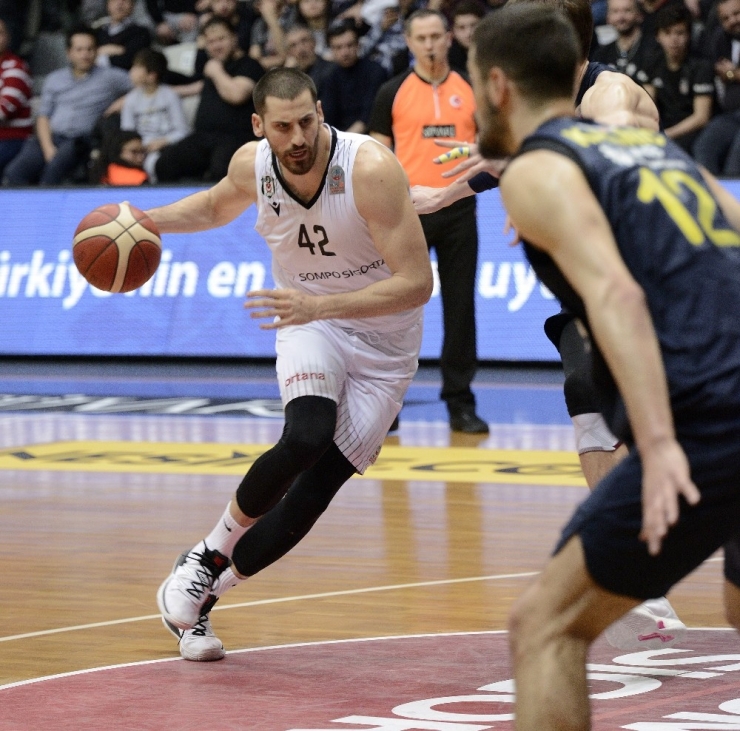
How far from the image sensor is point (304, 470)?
4.96m

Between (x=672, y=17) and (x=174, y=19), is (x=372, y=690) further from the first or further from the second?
(x=174, y=19)

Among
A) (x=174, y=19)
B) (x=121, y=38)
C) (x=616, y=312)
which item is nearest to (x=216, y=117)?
(x=121, y=38)

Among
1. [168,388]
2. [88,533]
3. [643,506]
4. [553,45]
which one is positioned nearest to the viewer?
[643,506]

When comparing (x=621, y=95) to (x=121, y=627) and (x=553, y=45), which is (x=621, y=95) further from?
(x=121, y=627)

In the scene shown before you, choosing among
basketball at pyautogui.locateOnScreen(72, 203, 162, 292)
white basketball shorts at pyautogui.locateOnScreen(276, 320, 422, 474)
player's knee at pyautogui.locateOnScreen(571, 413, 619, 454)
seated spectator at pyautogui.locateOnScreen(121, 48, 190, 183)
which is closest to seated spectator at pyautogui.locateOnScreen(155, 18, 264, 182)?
seated spectator at pyautogui.locateOnScreen(121, 48, 190, 183)

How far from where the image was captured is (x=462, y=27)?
1207cm

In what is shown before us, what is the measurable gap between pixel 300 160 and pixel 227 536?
126cm

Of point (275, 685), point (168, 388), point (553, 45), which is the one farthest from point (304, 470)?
point (168, 388)

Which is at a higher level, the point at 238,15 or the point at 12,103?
the point at 238,15

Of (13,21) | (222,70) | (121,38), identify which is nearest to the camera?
(222,70)

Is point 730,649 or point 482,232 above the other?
point 482,232

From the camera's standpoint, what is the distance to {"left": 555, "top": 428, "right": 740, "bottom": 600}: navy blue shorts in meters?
2.88

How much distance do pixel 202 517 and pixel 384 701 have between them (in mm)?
3207

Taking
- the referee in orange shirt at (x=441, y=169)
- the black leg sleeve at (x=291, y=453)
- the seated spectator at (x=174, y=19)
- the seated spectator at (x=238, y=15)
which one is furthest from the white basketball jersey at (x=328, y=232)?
the seated spectator at (x=174, y=19)
